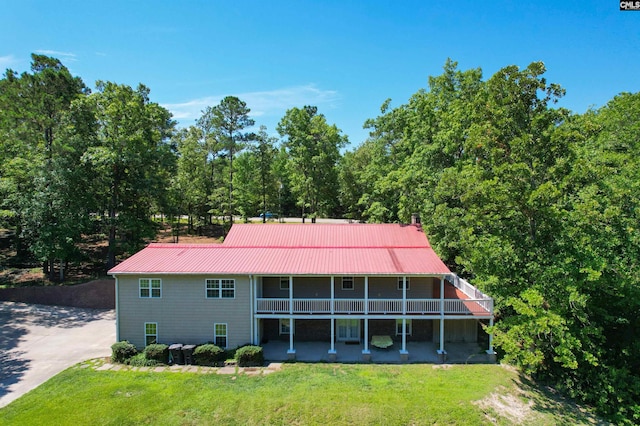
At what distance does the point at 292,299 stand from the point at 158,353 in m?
6.46

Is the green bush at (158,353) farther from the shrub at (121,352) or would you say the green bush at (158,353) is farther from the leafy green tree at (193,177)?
the leafy green tree at (193,177)

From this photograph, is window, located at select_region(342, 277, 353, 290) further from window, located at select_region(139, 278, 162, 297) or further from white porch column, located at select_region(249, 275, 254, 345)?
window, located at select_region(139, 278, 162, 297)

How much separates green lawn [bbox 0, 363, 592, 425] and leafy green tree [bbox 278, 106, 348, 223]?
2605 centimetres

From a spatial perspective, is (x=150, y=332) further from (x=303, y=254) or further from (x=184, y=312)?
(x=303, y=254)

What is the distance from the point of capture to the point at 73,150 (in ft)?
86.0

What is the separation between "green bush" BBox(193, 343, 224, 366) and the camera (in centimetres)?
1642

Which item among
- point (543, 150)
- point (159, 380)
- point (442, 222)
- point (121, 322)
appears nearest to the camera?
point (159, 380)

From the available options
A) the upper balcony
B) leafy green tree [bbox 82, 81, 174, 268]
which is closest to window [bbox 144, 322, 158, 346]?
the upper balcony

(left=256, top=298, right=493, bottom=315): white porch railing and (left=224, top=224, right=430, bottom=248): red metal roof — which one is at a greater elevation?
(left=224, top=224, right=430, bottom=248): red metal roof

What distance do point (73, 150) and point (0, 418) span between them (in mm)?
19468

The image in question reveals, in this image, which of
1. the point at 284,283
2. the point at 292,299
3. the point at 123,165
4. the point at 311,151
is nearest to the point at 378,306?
the point at 292,299

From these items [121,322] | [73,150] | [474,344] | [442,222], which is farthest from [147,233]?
[474,344]

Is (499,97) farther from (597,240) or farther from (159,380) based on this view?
(159,380)

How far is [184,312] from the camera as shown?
1777 cm
